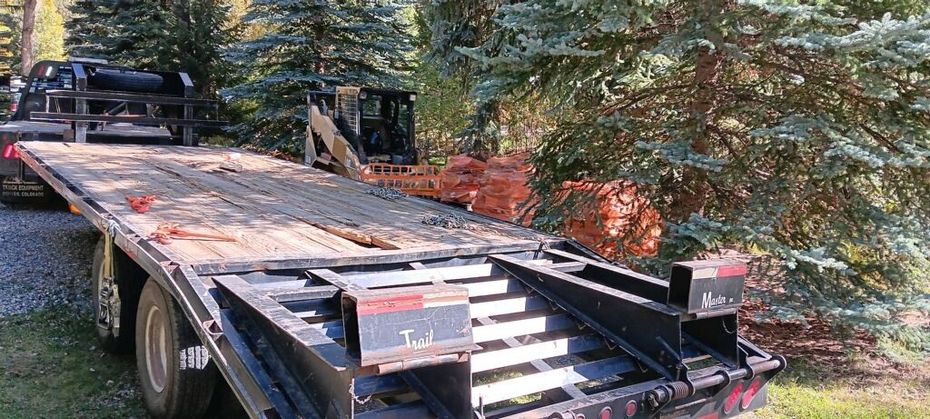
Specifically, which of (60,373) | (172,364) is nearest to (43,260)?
(60,373)

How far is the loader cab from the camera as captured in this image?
11.3m

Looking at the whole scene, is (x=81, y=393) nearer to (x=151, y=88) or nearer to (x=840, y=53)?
(x=840, y=53)

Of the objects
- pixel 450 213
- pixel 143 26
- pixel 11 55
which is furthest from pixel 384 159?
pixel 11 55

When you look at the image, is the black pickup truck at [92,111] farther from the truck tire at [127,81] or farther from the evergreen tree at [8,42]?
the evergreen tree at [8,42]

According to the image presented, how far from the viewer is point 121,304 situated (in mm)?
4203

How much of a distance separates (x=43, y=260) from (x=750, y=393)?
6.78m

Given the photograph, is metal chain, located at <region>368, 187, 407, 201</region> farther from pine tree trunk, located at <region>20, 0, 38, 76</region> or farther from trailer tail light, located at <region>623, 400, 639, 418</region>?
pine tree trunk, located at <region>20, 0, 38, 76</region>

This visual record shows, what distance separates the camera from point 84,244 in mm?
7812

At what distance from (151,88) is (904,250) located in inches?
386

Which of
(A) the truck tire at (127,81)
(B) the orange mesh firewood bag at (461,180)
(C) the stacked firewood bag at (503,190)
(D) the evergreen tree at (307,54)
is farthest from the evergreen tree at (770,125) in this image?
(D) the evergreen tree at (307,54)

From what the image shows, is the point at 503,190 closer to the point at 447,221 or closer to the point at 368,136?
the point at 368,136

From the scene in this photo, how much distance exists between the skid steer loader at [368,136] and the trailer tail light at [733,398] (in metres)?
7.62

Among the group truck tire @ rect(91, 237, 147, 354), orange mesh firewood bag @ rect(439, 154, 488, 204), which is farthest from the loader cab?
truck tire @ rect(91, 237, 147, 354)

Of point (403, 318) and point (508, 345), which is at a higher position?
point (403, 318)
